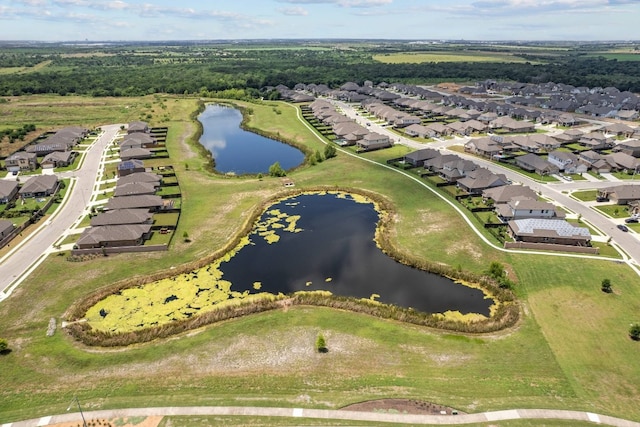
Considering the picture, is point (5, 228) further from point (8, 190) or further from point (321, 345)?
point (321, 345)

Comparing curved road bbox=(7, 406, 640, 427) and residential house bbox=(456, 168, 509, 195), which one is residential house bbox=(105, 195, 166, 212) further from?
residential house bbox=(456, 168, 509, 195)

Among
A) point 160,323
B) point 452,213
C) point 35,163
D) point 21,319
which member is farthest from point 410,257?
point 35,163

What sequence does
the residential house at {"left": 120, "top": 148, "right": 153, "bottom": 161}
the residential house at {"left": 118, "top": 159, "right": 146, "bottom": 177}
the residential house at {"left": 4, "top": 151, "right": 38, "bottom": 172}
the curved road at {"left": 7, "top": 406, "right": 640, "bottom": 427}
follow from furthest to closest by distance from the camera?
the residential house at {"left": 120, "top": 148, "right": 153, "bottom": 161} < the residential house at {"left": 4, "top": 151, "right": 38, "bottom": 172} < the residential house at {"left": 118, "top": 159, "right": 146, "bottom": 177} < the curved road at {"left": 7, "top": 406, "right": 640, "bottom": 427}

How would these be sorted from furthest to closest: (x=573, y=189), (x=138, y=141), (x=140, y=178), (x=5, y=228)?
(x=138, y=141) < (x=573, y=189) < (x=140, y=178) < (x=5, y=228)

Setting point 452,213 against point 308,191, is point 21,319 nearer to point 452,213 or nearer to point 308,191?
point 308,191

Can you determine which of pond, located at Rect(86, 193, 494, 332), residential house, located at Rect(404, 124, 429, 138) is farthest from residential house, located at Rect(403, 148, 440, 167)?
pond, located at Rect(86, 193, 494, 332)

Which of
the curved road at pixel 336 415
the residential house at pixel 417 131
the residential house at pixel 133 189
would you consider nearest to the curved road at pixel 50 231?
the residential house at pixel 133 189

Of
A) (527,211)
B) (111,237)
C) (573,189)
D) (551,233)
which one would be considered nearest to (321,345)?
(111,237)
